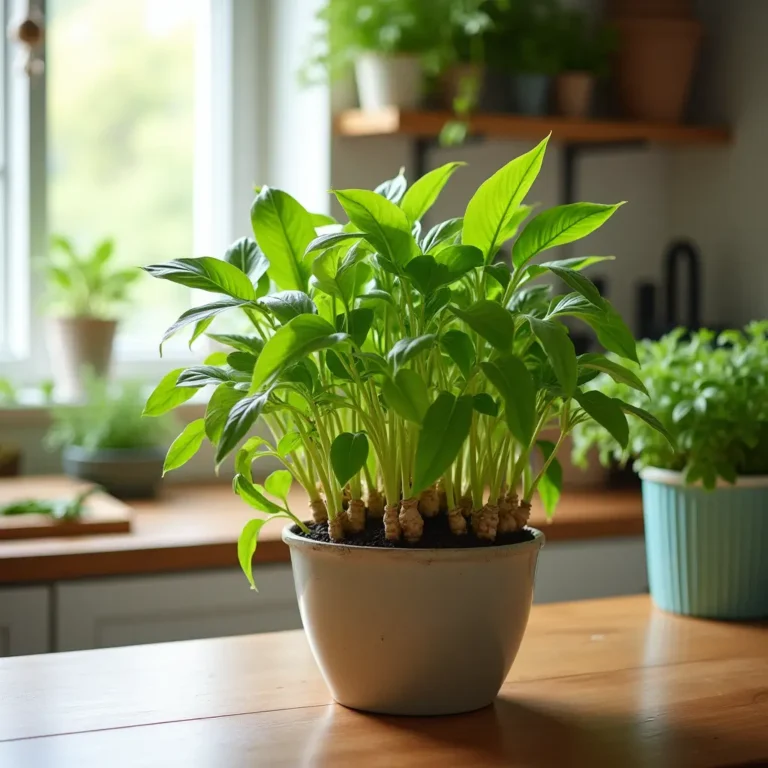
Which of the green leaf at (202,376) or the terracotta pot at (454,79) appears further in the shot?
the terracotta pot at (454,79)

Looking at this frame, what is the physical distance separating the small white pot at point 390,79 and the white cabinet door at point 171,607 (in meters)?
1.09

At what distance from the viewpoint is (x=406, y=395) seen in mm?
940

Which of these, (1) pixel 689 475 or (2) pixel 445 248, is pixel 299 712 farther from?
(1) pixel 689 475

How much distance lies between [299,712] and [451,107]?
188 centimetres

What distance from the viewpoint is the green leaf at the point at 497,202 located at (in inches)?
39.9

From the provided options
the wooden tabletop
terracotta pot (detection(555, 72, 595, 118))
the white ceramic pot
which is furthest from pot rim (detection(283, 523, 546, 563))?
terracotta pot (detection(555, 72, 595, 118))

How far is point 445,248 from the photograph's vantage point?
1.03 metres

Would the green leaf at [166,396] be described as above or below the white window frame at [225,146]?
below

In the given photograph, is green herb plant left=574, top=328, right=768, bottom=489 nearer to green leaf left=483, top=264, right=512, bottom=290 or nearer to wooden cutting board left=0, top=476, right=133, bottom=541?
green leaf left=483, top=264, right=512, bottom=290

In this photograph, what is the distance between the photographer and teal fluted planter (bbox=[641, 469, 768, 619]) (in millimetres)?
1371

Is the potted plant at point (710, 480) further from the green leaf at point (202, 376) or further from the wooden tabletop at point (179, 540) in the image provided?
the wooden tabletop at point (179, 540)

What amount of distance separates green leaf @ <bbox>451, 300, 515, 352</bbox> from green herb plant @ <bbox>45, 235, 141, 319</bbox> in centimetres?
185

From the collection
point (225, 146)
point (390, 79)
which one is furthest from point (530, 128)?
point (225, 146)

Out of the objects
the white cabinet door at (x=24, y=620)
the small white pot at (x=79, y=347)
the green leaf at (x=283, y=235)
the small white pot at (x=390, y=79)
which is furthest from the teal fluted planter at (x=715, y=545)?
the small white pot at (x=79, y=347)
